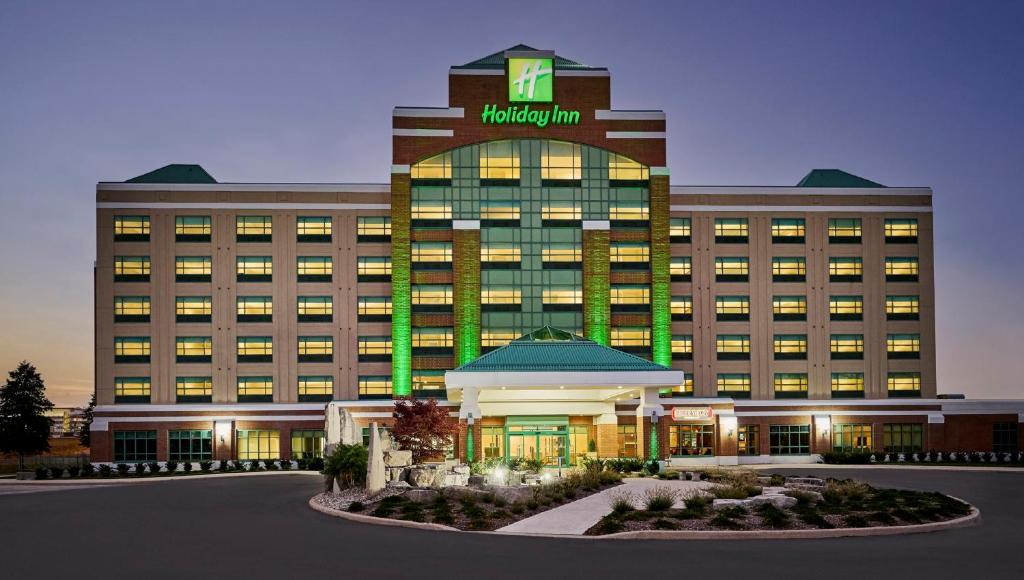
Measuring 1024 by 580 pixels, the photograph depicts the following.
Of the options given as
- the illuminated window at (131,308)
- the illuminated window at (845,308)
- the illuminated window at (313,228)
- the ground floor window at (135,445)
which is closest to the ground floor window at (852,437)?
the illuminated window at (845,308)

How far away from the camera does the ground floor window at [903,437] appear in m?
72.0

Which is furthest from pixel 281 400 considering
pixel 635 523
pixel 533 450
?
pixel 635 523

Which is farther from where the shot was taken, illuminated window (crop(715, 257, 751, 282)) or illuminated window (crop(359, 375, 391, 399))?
illuminated window (crop(715, 257, 751, 282))

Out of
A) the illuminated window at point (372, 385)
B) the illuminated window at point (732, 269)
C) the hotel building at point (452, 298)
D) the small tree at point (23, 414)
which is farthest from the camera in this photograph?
the small tree at point (23, 414)

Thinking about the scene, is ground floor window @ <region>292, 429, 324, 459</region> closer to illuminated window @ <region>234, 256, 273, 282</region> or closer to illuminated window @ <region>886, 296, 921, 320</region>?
illuminated window @ <region>234, 256, 273, 282</region>

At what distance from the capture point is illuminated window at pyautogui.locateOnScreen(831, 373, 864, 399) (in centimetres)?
7362

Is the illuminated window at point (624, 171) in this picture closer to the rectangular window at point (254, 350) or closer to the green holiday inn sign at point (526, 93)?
the green holiday inn sign at point (526, 93)

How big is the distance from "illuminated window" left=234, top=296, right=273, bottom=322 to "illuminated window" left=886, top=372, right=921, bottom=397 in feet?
161

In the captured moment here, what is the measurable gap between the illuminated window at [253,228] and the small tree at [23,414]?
27.0 metres

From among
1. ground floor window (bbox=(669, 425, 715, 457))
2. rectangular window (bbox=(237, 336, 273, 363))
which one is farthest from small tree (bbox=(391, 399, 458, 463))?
ground floor window (bbox=(669, 425, 715, 457))

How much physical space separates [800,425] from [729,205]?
18.1 metres

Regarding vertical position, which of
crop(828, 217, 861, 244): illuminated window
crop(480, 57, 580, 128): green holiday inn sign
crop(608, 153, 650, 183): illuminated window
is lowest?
crop(828, 217, 861, 244): illuminated window

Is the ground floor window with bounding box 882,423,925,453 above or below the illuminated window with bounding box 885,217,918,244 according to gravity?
below

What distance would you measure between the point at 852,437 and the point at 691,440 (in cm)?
1319
